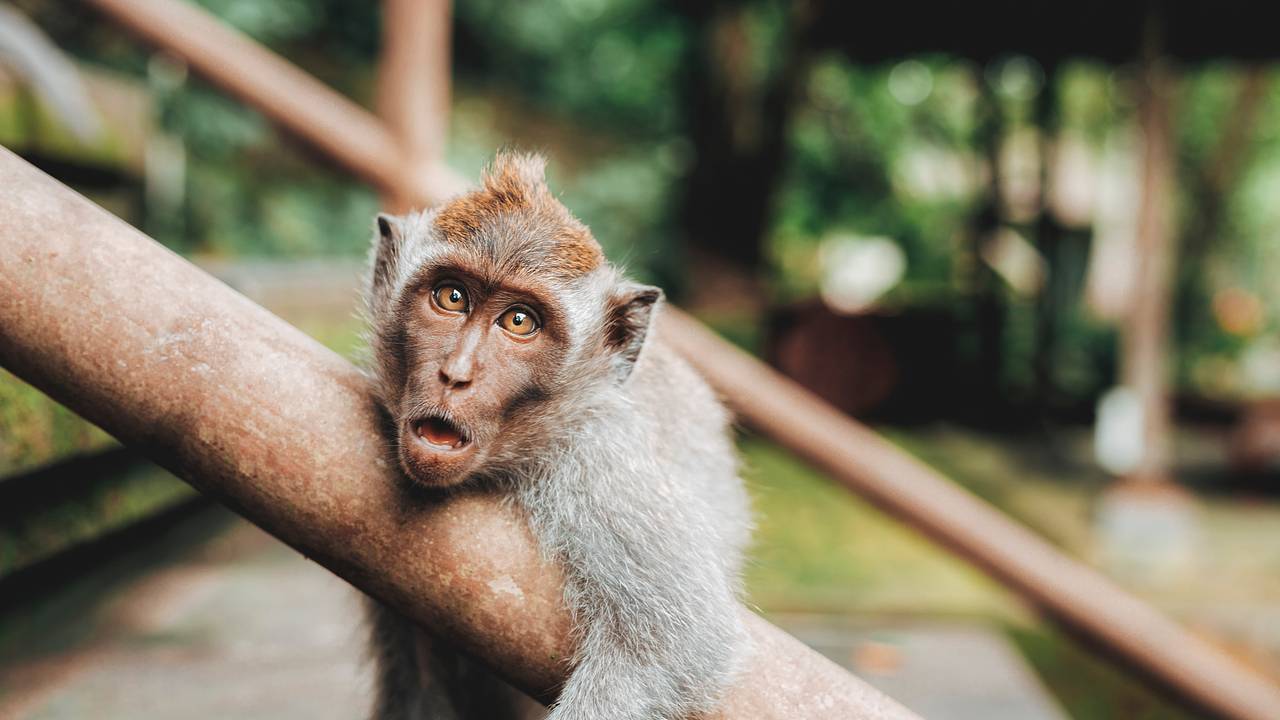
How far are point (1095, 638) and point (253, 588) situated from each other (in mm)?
2372

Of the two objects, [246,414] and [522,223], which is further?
[522,223]

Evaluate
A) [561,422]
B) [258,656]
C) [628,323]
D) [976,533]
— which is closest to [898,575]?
[976,533]

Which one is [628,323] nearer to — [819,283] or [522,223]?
[522,223]

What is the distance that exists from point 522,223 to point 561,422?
0.31 m

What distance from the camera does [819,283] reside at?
46.4 feet

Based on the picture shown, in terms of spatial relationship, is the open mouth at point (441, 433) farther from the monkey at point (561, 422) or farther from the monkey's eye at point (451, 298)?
the monkey's eye at point (451, 298)

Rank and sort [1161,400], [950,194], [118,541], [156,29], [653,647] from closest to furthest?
[653,647] < [118,541] < [156,29] < [1161,400] < [950,194]

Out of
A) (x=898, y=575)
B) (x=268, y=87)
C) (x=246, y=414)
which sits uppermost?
(x=268, y=87)

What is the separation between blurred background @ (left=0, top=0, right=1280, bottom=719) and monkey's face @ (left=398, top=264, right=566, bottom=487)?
38 centimetres

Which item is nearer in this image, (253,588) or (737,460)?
(737,460)

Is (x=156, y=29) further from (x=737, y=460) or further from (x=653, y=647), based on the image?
(x=653, y=647)

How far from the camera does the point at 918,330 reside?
36.2ft

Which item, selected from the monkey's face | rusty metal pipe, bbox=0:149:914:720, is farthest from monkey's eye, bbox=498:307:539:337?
rusty metal pipe, bbox=0:149:914:720

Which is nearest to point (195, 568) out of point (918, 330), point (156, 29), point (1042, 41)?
point (156, 29)
